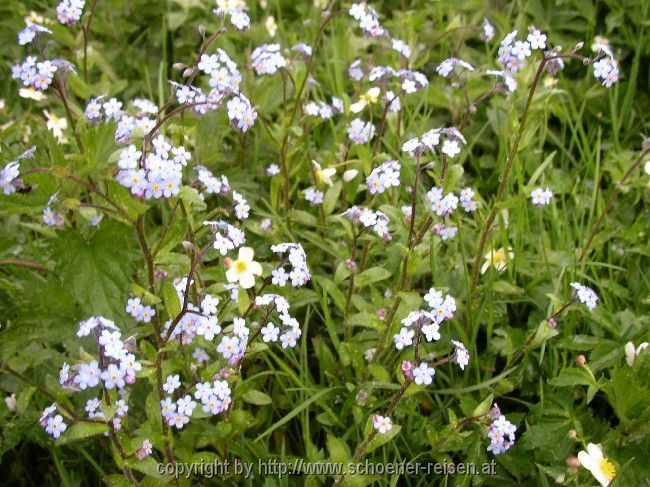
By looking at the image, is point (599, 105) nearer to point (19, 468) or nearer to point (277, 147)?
point (277, 147)

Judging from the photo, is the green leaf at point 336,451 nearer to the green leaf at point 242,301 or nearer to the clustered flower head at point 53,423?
the green leaf at point 242,301

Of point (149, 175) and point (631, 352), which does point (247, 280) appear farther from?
point (631, 352)

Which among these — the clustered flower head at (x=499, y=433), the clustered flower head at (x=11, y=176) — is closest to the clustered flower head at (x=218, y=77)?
the clustered flower head at (x=11, y=176)

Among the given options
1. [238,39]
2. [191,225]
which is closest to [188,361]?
[191,225]

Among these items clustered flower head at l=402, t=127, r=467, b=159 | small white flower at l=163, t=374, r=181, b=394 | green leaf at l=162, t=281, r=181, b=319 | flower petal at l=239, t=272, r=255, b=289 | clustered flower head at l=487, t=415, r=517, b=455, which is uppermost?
clustered flower head at l=402, t=127, r=467, b=159

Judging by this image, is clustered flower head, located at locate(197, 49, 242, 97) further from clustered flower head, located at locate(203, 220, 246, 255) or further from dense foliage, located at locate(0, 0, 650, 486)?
clustered flower head, located at locate(203, 220, 246, 255)

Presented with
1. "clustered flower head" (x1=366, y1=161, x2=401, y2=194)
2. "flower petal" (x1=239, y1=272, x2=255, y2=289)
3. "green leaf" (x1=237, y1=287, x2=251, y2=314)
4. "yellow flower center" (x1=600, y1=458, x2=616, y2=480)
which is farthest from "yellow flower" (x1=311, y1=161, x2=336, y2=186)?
"yellow flower center" (x1=600, y1=458, x2=616, y2=480)
